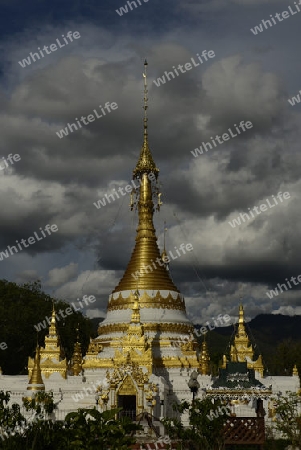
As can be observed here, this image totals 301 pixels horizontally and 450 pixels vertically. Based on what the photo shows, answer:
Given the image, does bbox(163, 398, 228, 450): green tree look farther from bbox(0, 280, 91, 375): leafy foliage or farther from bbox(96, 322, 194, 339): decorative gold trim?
bbox(0, 280, 91, 375): leafy foliage

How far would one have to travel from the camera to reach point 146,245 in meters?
55.3

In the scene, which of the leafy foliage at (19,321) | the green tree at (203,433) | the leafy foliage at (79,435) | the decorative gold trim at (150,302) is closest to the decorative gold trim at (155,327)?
the decorative gold trim at (150,302)

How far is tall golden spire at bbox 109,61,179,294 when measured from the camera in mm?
53219

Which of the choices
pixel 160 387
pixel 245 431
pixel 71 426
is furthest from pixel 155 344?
pixel 71 426

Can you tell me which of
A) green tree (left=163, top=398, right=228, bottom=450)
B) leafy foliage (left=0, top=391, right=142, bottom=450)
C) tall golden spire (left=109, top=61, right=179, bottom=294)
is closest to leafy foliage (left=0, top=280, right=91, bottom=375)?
tall golden spire (left=109, top=61, right=179, bottom=294)

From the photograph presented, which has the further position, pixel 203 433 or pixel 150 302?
pixel 150 302

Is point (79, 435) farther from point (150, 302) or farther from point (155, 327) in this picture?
point (150, 302)

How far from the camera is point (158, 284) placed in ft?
173

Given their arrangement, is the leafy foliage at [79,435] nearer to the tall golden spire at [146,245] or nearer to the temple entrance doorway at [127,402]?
the temple entrance doorway at [127,402]

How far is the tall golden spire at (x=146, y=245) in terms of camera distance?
5322 cm

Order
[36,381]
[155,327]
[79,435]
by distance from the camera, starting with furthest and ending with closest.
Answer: [155,327] < [36,381] < [79,435]

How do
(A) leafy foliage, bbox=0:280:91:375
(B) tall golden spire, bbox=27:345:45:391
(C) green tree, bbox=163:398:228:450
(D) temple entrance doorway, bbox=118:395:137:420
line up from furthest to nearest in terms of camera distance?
(A) leafy foliage, bbox=0:280:91:375 → (D) temple entrance doorway, bbox=118:395:137:420 → (B) tall golden spire, bbox=27:345:45:391 → (C) green tree, bbox=163:398:228:450

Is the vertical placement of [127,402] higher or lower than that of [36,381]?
lower

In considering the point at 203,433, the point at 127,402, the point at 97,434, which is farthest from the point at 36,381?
the point at 97,434
